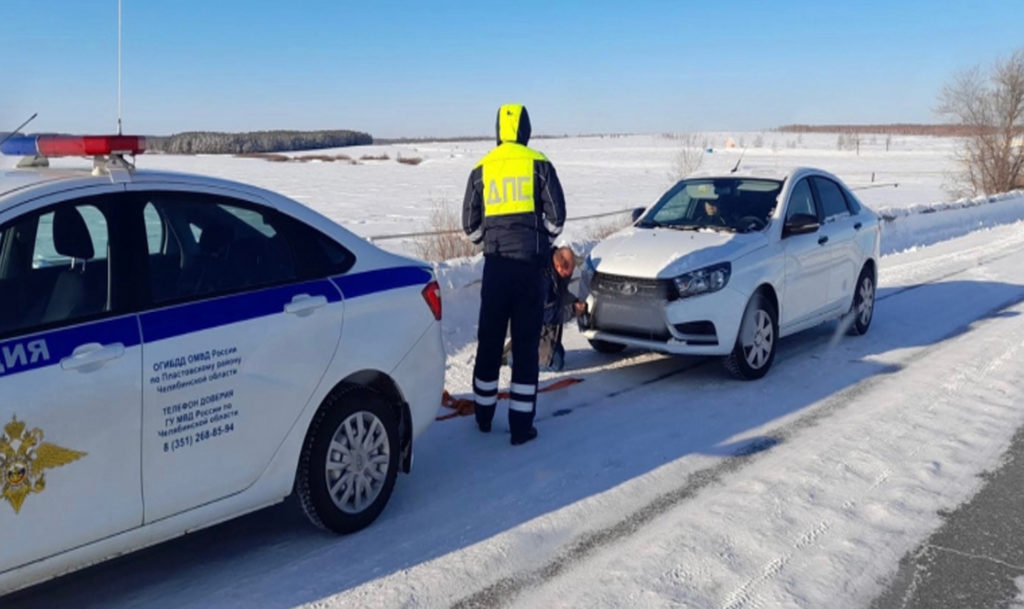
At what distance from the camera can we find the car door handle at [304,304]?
4.31 meters

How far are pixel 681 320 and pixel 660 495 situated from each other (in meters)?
2.46

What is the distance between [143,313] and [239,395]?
A: 0.55 m

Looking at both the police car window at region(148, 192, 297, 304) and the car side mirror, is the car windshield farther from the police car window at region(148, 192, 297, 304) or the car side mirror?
the police car window at region(148, 192, 297, 304)

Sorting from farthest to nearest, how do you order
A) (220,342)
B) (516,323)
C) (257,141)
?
1. (257,141)
2. (516,323)
3. (220,342)

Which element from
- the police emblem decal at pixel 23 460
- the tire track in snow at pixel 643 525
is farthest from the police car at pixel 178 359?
the tire track in snow at pixel 643 525

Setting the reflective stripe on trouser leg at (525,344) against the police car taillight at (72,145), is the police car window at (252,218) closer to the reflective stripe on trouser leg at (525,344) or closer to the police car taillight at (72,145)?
the police car taillight at (72,145)

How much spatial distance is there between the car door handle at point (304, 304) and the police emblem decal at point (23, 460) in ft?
3.99

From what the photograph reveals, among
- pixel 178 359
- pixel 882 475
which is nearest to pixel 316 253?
pixel 178 359

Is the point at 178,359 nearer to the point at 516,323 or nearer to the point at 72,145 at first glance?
the point at 72,145

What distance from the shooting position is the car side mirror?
27.2 ft

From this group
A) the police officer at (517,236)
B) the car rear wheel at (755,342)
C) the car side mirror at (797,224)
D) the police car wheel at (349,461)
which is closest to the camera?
the police car wheel at (349,461)

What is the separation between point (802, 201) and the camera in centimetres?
889

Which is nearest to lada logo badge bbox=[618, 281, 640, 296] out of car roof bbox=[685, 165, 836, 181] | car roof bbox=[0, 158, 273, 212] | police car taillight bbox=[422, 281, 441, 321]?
car roof bbox=[685, 165, 836, 181]

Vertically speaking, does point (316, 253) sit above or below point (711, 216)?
below
